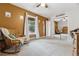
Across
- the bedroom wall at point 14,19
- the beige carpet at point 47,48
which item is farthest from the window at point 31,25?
the beige carpet at point 47,48

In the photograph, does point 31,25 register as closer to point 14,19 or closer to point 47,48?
point 14,19

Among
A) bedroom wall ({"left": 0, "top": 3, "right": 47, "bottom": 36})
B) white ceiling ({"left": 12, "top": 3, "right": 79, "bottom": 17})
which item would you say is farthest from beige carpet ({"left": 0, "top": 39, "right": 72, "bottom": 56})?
white ceiling ({"left": 12, "top": 3, "right": 79, "bottom": 17})

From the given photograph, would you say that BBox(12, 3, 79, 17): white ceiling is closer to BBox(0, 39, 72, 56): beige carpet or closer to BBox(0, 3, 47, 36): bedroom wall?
BBox(0, 3, 47, 36): bedroom wall

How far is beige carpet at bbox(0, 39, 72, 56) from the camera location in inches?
95.9

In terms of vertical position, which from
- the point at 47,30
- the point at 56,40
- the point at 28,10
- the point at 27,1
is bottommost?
the point at 56,40

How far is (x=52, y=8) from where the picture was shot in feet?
8.34

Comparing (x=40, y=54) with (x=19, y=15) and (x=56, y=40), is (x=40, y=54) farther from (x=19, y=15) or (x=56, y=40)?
(x=19, y=15)

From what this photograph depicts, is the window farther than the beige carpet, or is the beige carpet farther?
the window

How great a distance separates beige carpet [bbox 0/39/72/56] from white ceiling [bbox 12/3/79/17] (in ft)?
1.76

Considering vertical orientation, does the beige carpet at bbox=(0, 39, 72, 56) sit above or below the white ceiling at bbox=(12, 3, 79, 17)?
below

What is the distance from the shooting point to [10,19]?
2.45 metres

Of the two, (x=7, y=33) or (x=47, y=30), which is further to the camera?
(x=47, y=30)

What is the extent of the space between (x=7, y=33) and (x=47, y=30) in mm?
770

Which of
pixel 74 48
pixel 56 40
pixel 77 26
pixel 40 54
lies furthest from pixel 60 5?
pixel 40 54
